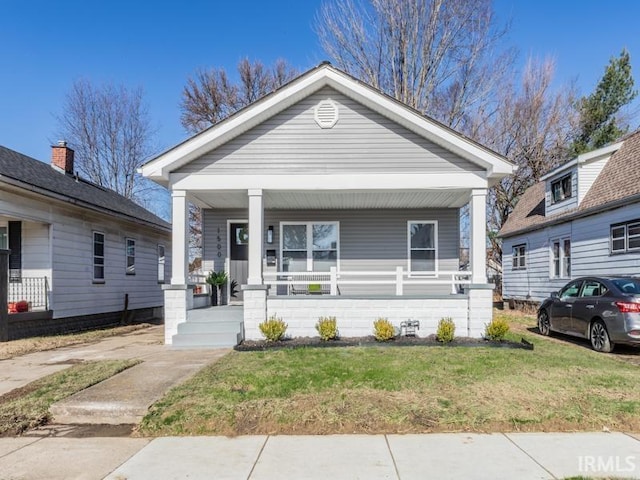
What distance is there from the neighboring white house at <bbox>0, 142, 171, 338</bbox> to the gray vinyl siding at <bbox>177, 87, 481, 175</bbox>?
4.63 metres

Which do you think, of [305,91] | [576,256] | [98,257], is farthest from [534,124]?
[98,257]

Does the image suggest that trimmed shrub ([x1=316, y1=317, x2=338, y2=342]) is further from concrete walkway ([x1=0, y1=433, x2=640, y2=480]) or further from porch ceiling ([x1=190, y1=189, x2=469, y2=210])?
concrete walkway ([x1=0, y1=433, x2=640, y2=480])

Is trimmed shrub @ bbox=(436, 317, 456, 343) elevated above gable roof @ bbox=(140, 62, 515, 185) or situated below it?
below

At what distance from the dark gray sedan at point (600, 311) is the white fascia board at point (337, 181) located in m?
3.30

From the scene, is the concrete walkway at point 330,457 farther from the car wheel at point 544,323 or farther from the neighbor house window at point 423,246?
the neighbor house window at point 423,246

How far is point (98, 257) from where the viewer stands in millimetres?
14359

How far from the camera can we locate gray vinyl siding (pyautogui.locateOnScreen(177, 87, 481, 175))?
9.84 m

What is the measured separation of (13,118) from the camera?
79.6 feet

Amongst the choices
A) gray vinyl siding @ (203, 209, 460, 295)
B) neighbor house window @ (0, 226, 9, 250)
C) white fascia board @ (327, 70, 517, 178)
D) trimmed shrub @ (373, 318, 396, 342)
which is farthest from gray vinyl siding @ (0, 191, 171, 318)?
trimmed shrub @ (373, 318, 396, 342)

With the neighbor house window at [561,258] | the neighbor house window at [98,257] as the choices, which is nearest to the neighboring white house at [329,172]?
the neighbor house window at [98,257]

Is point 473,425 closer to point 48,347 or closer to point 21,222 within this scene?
point 48,347

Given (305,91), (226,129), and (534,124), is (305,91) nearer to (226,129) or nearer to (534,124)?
(226,129)

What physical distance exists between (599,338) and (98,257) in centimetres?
1405

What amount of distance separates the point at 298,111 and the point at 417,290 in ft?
20.2
